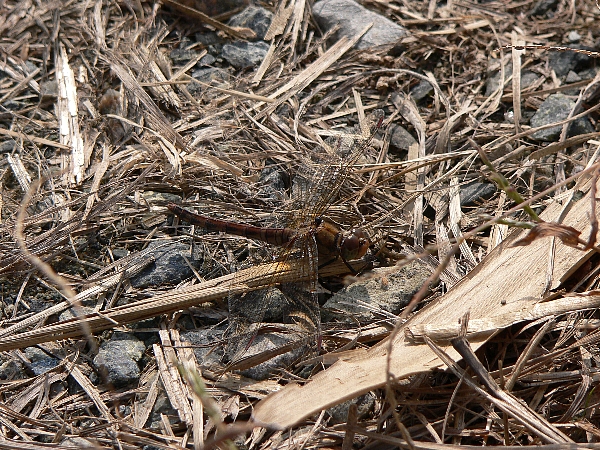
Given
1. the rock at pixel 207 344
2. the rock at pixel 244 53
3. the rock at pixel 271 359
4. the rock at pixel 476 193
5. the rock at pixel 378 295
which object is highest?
the rock at pixel 244 53

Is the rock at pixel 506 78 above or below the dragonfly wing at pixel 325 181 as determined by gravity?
above

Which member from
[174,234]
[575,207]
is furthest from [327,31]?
[575,207]

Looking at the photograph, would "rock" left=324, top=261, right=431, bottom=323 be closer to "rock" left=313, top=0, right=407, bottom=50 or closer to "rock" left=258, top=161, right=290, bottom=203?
"rock" left=258, top=161, right=290, bottom=203

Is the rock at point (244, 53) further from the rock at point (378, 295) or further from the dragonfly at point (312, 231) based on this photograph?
the rock at point (378, 295)

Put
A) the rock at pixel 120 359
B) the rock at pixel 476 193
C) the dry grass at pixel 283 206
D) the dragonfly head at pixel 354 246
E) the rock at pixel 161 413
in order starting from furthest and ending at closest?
1. the rock at pixel 476 193
2. the dragonfly head at pixel 354 246
3. the rock at pixel 120 359
4. the rock at pixel 161 413
5. the dry grass at pixel 283 206

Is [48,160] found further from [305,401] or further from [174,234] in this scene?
[305,401]

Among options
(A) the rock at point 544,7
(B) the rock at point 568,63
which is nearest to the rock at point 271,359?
(B) the rock at point 568,63

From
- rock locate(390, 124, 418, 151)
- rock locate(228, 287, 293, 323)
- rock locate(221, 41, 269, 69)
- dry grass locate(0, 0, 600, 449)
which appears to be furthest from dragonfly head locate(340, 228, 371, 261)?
rock locate(221, 41, 269, 69)
